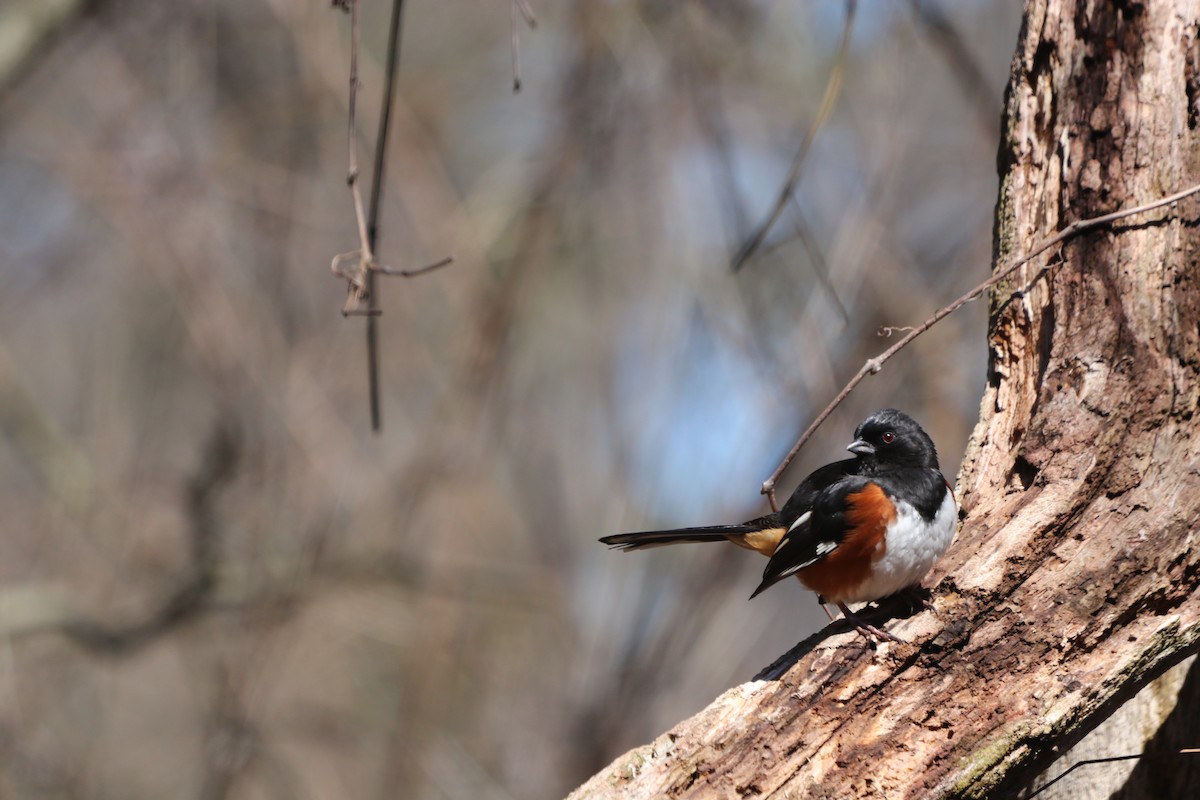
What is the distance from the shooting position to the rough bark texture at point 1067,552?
7.22ft

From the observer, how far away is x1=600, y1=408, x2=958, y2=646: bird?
2521 millimetres

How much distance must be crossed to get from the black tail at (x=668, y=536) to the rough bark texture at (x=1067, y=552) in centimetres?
68

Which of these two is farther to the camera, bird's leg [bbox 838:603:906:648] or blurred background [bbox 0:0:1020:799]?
blurred background [bbox 0:0:1020:799]

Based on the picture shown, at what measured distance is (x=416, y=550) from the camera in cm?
611

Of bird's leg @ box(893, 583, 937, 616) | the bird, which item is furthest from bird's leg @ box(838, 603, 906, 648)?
bird's leg @ box(893, 583, 937, 616)

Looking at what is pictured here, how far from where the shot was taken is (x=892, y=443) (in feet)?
9.89

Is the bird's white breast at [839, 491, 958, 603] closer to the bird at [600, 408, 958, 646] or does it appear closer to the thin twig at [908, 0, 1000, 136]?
the bird at [600, 408, 958, 646]

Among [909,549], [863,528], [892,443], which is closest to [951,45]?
[892,443]

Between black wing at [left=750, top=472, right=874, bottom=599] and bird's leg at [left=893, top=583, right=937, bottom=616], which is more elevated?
black wing at [left=750, top=472, right=874, bottom=599]

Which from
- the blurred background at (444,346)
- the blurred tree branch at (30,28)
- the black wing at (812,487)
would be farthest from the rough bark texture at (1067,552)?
the blurred tree branch at (30,28)

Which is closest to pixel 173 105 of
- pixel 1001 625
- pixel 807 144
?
pixel 807 144

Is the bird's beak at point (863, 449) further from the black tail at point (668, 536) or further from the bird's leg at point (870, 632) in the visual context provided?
the bird's leg at point (870, 632)

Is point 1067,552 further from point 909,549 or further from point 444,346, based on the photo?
point 444,346

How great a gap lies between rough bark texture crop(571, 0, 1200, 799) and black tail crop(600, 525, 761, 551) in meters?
0.68
